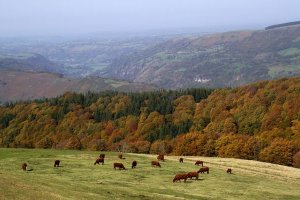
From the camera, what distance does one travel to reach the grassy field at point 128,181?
135 ft

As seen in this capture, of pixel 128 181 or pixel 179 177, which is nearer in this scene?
pixel 128 181

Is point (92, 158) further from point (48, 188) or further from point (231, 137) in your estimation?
point (231, 137)

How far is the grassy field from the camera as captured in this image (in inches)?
1614

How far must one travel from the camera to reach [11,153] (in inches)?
2950

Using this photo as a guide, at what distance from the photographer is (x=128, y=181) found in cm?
5581

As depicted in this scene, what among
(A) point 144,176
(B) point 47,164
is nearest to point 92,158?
(B) point 47,164

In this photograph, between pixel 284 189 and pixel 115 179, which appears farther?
pixel 284 189

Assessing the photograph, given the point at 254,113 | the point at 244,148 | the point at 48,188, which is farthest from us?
the point at 254,113

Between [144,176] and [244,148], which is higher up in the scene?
[144,176]

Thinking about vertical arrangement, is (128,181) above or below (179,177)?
above

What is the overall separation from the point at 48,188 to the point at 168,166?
1322 inches

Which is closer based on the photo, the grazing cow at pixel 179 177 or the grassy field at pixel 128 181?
the grassy field at pixel 128 181

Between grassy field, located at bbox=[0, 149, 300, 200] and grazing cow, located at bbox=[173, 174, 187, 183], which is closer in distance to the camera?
grassy field, located at bbox=[0, 149, 300, 200]

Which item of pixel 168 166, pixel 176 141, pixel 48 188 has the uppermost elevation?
pixel 48 188
